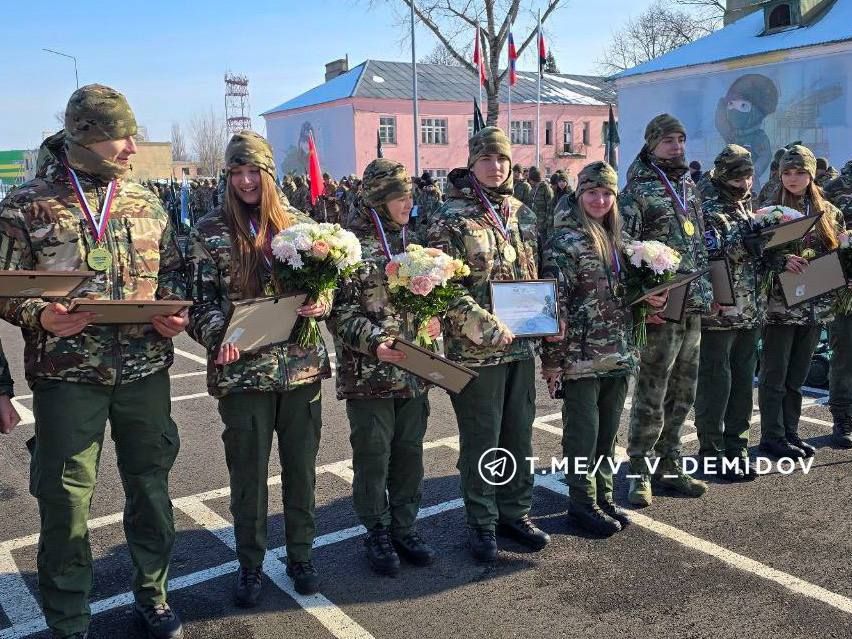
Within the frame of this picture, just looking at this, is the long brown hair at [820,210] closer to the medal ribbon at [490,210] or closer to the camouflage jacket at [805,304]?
the camouflage jacket at [805,304]

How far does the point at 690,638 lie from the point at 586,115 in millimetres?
52554

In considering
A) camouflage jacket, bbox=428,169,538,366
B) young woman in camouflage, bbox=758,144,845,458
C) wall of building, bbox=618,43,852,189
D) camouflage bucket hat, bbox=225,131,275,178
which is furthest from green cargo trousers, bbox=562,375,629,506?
wall of building, bbox=618,43,852,189

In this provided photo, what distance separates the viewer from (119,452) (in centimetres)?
368

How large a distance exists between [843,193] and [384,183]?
4850 mm

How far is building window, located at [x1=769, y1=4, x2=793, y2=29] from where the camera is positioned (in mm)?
21938

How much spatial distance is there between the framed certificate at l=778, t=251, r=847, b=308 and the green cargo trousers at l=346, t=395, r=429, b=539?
3057mm

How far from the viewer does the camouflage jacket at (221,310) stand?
381cm

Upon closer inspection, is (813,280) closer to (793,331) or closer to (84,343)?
(793,331)

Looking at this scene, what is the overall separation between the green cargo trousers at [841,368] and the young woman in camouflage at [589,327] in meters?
2.69

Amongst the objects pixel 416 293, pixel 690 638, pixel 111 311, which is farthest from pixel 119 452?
pixel 690 638

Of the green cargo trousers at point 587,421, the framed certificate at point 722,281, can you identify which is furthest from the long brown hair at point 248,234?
the framed certificate at point 722,281

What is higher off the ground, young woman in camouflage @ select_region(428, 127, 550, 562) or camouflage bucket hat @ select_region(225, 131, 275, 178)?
camouflage bucket hat @ select_region(225, 131, 275, 178)

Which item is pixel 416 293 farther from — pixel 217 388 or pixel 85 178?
pixel 85 178

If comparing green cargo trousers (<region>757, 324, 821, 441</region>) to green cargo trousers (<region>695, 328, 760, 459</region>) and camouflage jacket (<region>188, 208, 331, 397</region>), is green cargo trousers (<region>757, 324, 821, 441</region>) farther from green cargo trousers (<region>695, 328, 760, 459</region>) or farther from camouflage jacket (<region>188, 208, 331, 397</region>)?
camouflage jacket (<region>188, 208, 331, 397</region>)
